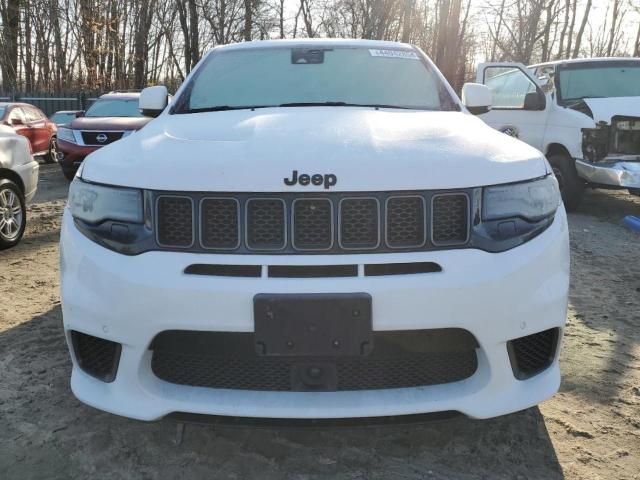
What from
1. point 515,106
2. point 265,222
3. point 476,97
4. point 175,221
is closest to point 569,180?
point 515,106

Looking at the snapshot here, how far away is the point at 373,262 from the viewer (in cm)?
186

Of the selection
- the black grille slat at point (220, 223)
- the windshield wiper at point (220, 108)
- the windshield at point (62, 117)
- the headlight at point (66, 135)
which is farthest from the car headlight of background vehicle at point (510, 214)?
the windshield at point (62, 117)

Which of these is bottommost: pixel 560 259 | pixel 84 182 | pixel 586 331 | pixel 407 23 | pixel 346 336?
pixel 586 331

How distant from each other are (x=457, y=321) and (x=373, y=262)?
1.06 ft

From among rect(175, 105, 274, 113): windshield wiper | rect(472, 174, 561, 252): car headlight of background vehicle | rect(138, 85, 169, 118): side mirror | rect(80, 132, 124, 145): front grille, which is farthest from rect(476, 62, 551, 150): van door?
rect(80, 132, 124, 145): front grille

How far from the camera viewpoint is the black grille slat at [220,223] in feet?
6.29

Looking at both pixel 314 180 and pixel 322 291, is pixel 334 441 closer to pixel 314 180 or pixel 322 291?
pixel 322 291

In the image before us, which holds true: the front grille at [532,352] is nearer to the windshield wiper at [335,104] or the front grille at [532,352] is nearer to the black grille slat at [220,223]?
the black grille slat at [220,223]

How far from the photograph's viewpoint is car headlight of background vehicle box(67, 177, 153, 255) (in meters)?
1.96

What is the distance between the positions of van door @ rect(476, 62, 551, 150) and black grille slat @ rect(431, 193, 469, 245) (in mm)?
5467

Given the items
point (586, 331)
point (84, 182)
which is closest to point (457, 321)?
point (84, 182)

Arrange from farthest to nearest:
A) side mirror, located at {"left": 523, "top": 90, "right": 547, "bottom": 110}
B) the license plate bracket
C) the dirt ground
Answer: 1. side mirror, located at {"left": 523, "top": 90, "right": 547, "bottom": 110}
2. the dirt ground
3. the license plate bracket

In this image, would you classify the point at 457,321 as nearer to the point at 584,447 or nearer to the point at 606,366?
the point at 584,447

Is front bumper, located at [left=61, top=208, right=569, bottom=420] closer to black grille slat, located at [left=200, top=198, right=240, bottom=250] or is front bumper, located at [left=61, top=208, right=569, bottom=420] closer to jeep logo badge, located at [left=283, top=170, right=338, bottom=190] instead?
black grille slat, located at [left=200, top=198, right=240, bottom=250]
